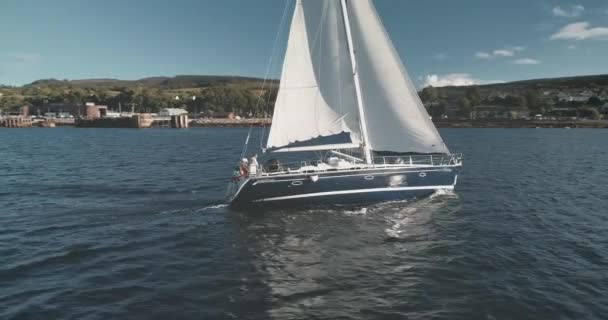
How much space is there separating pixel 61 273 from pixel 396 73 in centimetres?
2060

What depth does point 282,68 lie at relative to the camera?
82.1 feet

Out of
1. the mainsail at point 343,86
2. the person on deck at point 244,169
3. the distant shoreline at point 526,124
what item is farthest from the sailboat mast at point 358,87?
the distant shoreline at point 526,124

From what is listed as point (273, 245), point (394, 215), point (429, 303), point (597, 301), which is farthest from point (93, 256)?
point (597, 301)

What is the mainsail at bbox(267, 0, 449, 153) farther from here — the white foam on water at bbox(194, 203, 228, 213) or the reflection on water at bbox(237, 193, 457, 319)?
the white foam on water at bbox(194, 203, 228, 213)

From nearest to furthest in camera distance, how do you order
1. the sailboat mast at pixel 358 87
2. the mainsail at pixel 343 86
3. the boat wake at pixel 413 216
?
1. the boat wake at pixel 413 216
2. the sailboat mast at pixel 358 87
3. the mainsail at pixel 343 86

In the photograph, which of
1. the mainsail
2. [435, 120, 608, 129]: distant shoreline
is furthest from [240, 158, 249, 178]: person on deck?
[435, 120, 608, 129]: distant shoreline

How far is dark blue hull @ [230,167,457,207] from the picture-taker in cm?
2398

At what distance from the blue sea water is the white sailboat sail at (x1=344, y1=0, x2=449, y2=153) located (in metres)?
4.09

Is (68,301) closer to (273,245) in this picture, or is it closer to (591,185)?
(273,245)

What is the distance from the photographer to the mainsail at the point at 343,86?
2536 centimetres

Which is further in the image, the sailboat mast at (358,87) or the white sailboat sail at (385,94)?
the white sailboat sail at (385,94)

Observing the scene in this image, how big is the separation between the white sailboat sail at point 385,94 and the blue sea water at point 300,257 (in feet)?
13.4

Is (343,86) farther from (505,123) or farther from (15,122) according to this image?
(15,122)

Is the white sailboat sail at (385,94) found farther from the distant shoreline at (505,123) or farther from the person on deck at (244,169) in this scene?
the distant shoreline at (505,123)
